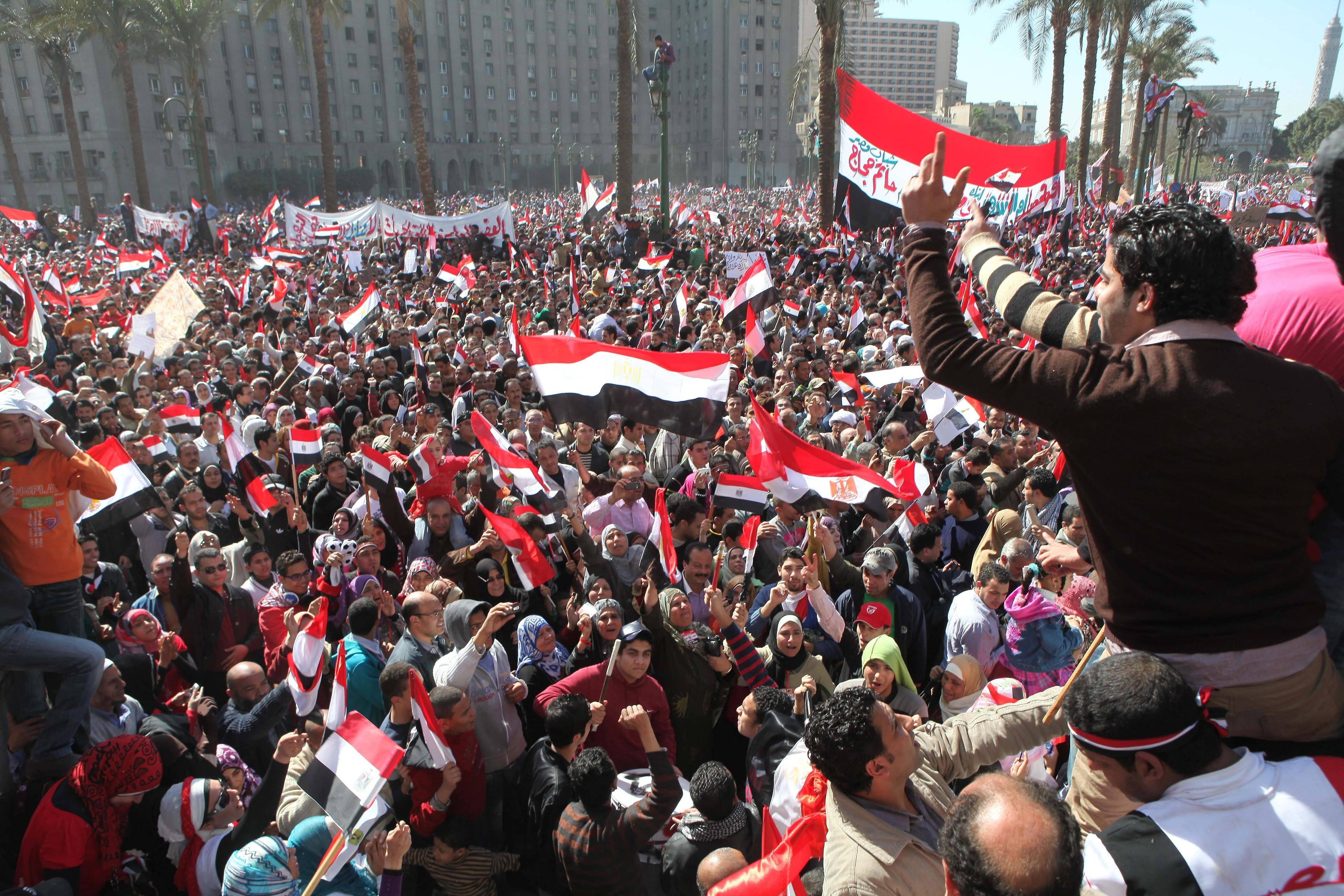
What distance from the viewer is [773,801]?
3121 millimetres

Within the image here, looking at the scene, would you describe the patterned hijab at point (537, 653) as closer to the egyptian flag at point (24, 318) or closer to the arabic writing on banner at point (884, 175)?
the egyptian flag at point (24, 318)

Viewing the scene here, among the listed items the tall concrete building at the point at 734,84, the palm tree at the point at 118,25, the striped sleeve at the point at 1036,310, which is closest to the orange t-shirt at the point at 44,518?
the striped sleeve at the point at 1036,310

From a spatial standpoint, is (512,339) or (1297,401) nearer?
(1297,401)

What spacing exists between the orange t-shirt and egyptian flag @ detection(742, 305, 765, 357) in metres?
7.12

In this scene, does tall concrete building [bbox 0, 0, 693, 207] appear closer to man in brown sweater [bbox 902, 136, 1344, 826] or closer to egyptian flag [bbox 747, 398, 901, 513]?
egyptian flag [bbox 747, 398, 901, 513]

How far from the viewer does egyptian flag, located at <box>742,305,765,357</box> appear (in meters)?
10.2

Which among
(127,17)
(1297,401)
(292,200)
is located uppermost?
(127,17)

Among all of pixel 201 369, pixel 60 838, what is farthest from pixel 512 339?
pixel 60 838

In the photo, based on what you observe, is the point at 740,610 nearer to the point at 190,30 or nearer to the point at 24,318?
the point at 24,318

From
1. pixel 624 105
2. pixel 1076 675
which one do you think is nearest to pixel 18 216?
pixel 624 105

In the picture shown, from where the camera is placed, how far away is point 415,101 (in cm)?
2744

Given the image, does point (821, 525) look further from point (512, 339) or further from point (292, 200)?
point (292, 200)

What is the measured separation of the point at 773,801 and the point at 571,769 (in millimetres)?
920

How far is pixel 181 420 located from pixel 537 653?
5.54 m
